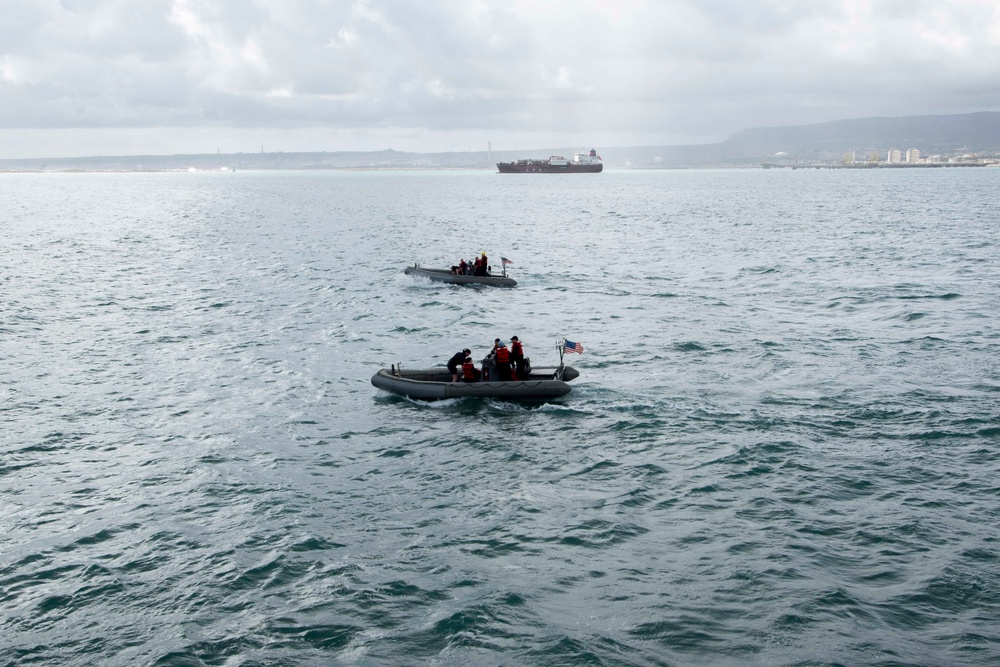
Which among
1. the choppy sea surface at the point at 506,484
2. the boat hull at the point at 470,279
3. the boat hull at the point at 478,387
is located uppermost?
the boat hull at the point at 470,279

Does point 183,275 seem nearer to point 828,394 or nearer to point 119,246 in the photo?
point 119,246

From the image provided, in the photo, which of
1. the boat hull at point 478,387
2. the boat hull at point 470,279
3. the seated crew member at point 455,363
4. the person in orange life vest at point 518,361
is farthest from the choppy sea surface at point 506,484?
the boat hull at point 470,279

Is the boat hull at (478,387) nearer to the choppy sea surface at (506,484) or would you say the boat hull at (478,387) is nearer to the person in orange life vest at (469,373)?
the person in orange life vest at (469,373)

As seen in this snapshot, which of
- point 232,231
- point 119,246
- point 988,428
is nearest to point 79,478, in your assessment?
point 988,428

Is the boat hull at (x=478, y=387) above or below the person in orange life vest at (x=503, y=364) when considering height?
below

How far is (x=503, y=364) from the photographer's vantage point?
1160 inches

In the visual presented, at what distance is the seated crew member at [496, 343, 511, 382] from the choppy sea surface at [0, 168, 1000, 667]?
4.53 ft

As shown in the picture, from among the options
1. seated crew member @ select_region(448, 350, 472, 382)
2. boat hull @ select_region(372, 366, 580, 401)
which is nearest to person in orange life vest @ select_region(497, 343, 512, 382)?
boat hull @ select_region(372, 366, 580, 401)

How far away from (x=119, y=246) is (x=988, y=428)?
81637 millimetres

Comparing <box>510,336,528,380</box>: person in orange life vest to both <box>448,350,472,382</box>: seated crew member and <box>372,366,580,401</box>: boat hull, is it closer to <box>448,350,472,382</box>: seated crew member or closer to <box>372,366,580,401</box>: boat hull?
<box>372,366,580,401</box>: boat hull

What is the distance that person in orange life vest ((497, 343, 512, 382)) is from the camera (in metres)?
29.4

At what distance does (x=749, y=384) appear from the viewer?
3077cm

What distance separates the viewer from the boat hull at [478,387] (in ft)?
95.3

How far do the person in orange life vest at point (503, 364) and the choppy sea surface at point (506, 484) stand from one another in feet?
4.57
